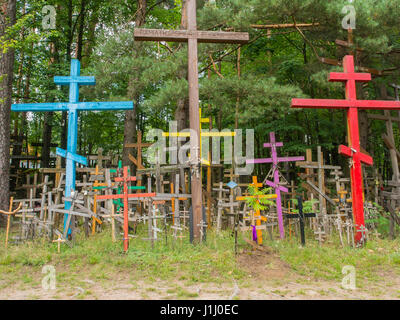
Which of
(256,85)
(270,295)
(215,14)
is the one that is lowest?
(270,295)

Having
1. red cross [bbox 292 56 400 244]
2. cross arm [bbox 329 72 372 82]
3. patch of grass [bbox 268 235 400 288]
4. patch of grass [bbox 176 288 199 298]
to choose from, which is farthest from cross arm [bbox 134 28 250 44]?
patch of grass [bbox 176 288 199 298]

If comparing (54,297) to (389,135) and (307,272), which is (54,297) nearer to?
(307,272)

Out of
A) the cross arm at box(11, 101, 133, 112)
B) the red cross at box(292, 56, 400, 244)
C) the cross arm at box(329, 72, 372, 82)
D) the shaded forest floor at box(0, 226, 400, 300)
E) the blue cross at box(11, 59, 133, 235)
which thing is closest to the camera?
the shaded forest floor at box(0, 226, 400, 300)

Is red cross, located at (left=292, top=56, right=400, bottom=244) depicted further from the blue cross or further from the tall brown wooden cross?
the blue cross

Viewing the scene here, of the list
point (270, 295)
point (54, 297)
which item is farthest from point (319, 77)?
point (54, 297)

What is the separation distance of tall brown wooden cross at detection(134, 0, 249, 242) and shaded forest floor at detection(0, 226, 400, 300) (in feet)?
3.17

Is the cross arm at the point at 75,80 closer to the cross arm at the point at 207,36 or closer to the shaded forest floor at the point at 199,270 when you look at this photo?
the cross arm at the point at 207,36

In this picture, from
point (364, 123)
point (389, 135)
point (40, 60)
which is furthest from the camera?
point (40, 60)

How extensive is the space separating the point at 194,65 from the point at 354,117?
404 cm

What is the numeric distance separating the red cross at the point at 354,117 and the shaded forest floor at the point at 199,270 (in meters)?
0.88

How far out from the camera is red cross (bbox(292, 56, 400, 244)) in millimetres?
7289

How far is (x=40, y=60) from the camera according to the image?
15758mm

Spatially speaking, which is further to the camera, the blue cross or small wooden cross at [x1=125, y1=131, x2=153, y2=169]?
small wooden cross at [x1=125, y1=131, x2=153, y2=169]

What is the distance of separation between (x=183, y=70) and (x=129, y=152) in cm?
393
